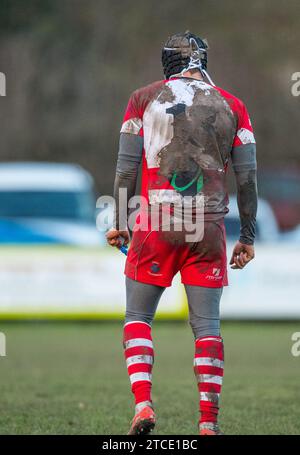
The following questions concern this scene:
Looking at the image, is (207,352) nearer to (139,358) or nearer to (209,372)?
(209,372)

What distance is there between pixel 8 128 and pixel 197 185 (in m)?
27.1

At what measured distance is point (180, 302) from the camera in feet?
54.8

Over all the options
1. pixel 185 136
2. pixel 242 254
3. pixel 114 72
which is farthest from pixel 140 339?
pixel 114 72

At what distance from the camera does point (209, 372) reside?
604cm

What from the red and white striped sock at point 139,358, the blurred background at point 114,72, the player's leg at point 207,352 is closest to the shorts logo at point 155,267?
the player's leg at point 207,352

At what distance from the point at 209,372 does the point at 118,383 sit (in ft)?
12.5

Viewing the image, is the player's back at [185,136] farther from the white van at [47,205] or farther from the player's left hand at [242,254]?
the white van at [47,205]

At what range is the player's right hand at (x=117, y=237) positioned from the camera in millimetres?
6324

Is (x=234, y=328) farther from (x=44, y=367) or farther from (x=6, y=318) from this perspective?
(x=44, y=367)

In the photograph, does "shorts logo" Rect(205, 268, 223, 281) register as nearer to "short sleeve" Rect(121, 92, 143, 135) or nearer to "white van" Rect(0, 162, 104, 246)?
"short sleeve" Rect(121, 92, 143, 135)

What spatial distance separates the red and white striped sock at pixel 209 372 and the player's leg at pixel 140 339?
0.27 metres

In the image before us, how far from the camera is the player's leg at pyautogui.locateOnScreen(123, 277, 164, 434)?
6.01 meters

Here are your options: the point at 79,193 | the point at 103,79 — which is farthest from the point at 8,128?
the point at 79,193

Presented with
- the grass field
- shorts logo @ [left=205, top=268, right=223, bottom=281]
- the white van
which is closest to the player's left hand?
shorts logo @ [left=205, top=268, right=223, bottom=281]
